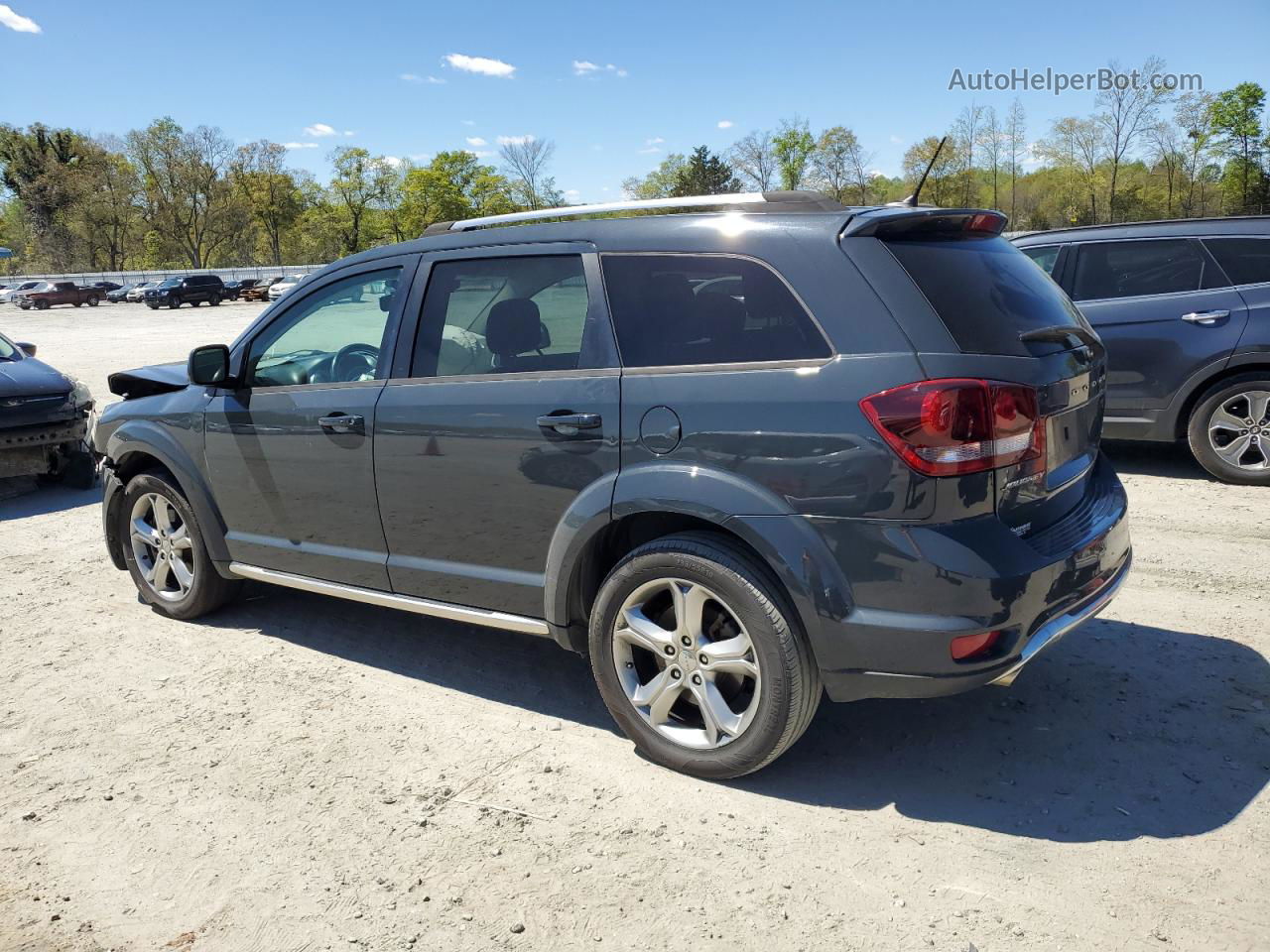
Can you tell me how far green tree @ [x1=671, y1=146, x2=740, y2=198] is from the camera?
87.2m

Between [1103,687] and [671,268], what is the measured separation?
238cm

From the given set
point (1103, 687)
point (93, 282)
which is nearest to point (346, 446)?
point (1103, 687)

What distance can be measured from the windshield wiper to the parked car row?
51.4 meters

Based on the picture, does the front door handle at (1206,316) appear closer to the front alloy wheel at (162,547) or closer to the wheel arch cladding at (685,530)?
the wheel arch cladding at (685,530)

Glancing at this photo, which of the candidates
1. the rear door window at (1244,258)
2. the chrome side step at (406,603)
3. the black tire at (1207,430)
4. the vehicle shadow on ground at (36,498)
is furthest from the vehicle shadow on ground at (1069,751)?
Result: the vehicle shadow on ground at (36,498)

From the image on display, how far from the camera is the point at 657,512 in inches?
136

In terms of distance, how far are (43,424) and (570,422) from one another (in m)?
7.05

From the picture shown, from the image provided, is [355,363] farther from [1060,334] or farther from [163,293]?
[163,293]

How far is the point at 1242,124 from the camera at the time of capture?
63375 millimetres

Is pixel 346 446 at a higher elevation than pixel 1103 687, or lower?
higher

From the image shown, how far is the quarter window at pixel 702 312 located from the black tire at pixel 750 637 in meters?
0.62

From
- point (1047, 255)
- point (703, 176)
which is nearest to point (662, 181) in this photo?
point (703, 176)

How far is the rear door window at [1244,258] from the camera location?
7.13 m

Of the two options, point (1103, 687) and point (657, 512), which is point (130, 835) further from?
point (1103, 687)
